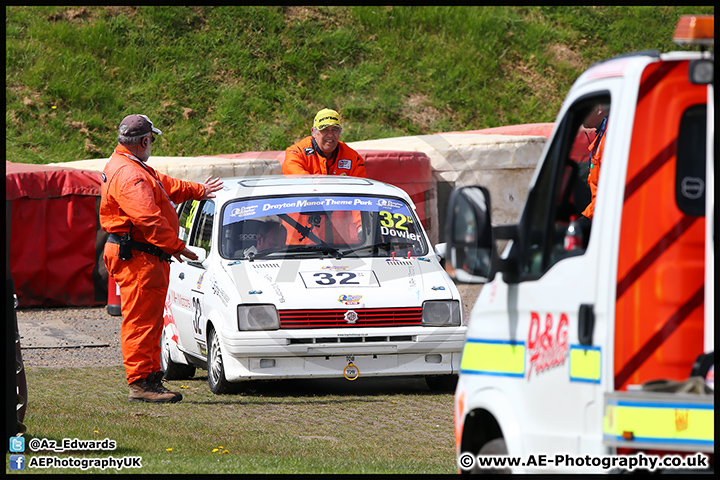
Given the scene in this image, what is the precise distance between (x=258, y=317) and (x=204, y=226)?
5.44ft

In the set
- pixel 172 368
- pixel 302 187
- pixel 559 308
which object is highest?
pixel 302 187

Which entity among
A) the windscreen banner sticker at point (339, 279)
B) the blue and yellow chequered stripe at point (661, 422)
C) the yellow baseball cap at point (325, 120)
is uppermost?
the yellow baseball cap at point (325, 120)

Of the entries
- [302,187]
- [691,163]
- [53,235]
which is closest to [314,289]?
[302,187]

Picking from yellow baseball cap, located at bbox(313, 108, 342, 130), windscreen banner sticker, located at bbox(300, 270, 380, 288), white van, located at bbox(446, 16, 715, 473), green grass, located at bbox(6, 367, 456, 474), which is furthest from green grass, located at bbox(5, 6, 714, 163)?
white van, located at bbox(446, 16, 715, 473)

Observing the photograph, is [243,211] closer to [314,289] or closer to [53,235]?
[314,289]

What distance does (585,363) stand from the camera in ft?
12.4

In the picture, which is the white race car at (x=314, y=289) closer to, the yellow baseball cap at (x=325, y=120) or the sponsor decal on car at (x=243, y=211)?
the sponsor decal on car at (x=243, y=211)

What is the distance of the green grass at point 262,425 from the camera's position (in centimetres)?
655

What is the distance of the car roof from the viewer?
9.95 meters

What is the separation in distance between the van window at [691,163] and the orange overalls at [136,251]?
18.0 ft

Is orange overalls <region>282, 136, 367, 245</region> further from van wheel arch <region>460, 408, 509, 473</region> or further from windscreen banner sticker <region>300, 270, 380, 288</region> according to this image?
van wheel arch <region>460, 408, 509, 473</region>

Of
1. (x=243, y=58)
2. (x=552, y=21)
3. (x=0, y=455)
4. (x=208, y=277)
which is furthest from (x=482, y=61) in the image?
(x=0, y=455)

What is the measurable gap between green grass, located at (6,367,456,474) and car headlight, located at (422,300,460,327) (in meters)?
0.64

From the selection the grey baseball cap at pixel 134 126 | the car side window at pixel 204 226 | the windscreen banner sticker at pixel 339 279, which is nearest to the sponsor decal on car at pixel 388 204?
the windscreen banner sticker at pixel 339 279
